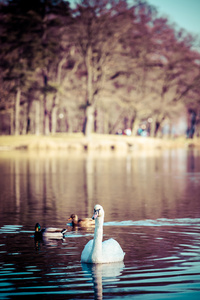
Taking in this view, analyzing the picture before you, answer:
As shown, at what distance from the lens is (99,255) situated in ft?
34.8

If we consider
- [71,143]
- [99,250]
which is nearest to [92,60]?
[71,143]

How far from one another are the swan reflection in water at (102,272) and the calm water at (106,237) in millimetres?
16

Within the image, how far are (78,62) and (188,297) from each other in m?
63.4

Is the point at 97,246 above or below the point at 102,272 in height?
above

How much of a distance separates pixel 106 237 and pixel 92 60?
56665 millimetres

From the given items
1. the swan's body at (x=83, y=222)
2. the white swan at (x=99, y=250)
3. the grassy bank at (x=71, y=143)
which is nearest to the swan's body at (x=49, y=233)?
the swan's body at (x=83, y=222)

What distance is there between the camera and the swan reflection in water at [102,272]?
9.68 metres

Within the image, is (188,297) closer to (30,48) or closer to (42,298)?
(42,298)

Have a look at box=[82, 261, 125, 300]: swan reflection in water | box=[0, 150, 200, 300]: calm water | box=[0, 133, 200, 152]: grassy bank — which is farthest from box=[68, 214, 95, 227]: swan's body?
box=[0, 133, 200, 152]: grassy bank

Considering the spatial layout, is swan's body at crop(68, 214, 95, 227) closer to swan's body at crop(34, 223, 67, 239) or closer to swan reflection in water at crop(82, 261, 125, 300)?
swan's body at crop(34, 223, 67, 239)

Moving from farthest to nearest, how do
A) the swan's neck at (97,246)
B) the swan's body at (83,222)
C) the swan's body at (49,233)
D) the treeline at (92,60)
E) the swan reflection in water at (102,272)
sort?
the treeline at (92,60) < the swan's body at (83,222) < the swan's body at (49,233) < the swan's neck at (97,246) < the swan reflection in water at (102,272)

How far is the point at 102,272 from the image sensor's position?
409 inches

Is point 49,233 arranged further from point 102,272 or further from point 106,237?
point 102,272

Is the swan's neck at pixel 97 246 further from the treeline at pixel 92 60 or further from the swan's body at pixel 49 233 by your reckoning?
the treeline at pixel 92 60
